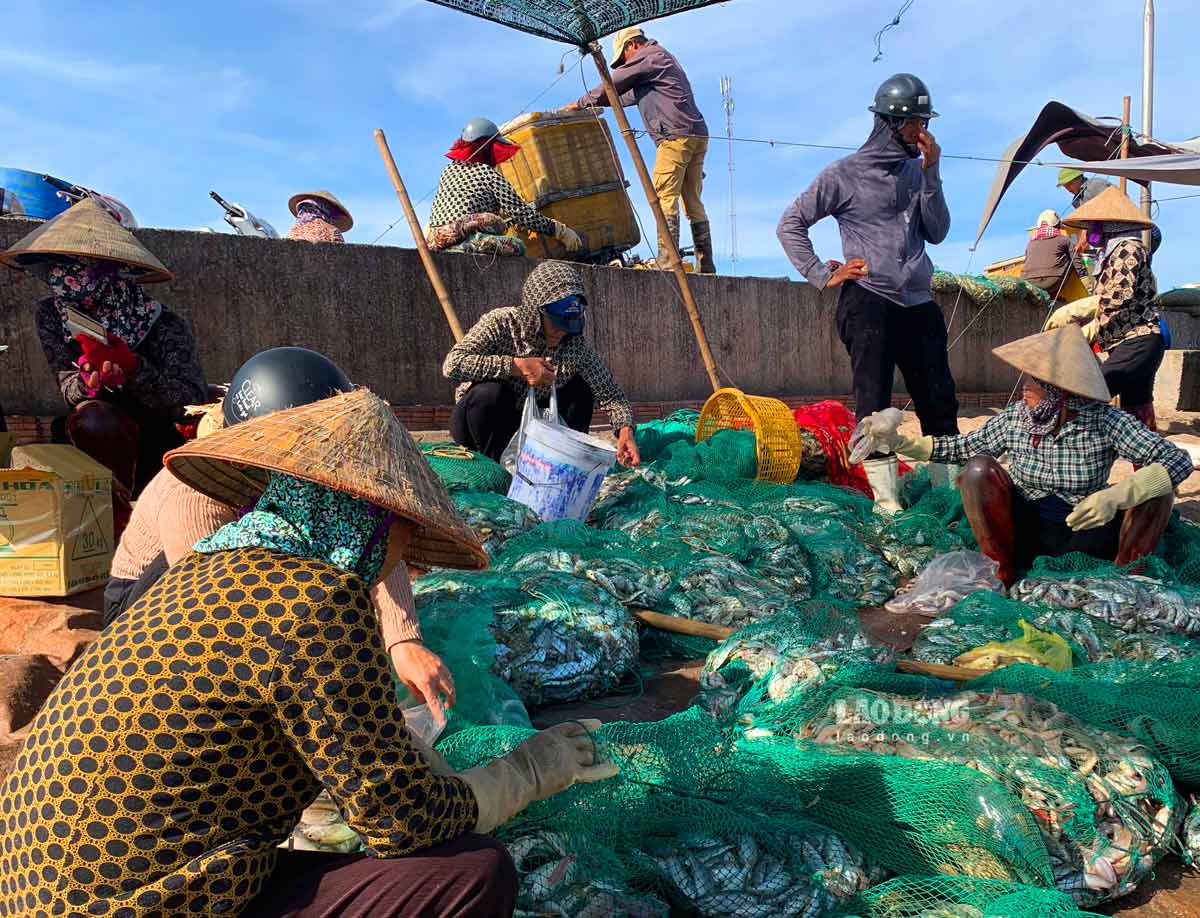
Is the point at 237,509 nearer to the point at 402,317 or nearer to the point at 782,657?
the point at 782,657

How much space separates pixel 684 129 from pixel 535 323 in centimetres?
370

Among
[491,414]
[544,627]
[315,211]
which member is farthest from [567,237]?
[544,627]

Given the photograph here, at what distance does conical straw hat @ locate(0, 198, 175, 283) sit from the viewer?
4.16 meters

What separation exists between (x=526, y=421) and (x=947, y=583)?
2009mm

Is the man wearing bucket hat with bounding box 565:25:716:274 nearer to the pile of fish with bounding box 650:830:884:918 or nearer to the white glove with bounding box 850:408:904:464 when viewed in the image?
the white glove with bounding box 850:408:904:464

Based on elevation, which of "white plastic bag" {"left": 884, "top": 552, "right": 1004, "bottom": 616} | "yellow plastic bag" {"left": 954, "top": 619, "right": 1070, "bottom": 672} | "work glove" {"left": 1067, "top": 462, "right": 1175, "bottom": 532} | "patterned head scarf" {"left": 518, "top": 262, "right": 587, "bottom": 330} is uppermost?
"patterned head scarf" {"left": 518, "top": 262, "right": 587, "bottom": 330}

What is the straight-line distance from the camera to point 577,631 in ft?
10.8

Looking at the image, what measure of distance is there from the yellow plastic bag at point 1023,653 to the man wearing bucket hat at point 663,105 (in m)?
5.19

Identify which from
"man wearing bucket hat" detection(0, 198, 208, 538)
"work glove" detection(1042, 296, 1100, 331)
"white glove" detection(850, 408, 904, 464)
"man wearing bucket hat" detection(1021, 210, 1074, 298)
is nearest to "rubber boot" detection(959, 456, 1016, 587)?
"white glove" detection(850, 408, 904, 464)

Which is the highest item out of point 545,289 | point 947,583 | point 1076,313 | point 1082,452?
point 545,289

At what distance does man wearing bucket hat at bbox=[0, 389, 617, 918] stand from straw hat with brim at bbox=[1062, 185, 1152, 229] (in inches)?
247

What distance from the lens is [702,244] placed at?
9039 mm

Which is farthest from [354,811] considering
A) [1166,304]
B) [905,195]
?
[1166,304]

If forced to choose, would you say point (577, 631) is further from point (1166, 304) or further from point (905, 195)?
point (1166, 304)
